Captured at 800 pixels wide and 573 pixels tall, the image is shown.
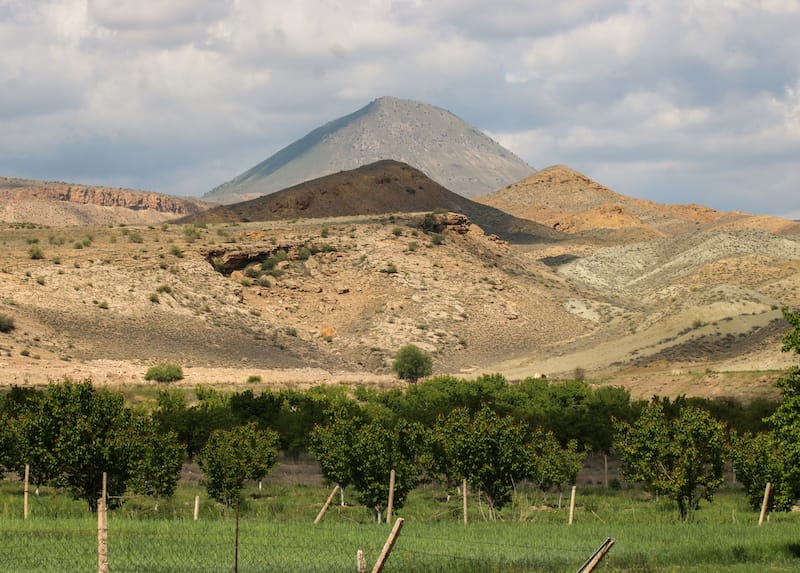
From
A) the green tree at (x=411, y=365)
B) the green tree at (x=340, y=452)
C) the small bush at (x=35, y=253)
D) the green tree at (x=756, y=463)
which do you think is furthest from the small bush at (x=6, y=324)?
the green tree at (x=756, y=463)

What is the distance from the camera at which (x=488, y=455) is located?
134 ft

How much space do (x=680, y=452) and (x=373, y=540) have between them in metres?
12.9

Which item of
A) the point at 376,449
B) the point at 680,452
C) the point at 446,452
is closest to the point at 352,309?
the point at 446,452

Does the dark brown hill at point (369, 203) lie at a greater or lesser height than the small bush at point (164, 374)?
greater

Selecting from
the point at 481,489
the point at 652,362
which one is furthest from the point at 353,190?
the point at 481,489

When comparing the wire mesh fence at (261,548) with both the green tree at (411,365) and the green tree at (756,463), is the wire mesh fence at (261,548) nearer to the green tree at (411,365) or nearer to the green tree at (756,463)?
the green tree at (756,463)

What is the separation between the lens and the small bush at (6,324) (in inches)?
3159

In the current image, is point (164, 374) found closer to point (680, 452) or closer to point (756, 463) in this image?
point (756, 463)

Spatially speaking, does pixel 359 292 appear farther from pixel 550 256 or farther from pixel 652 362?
pixel 550 256

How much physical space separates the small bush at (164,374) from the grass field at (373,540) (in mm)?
33159

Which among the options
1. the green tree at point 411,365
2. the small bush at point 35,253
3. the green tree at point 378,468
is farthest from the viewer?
the small bush at point 35,253

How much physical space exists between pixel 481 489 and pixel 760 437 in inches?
423

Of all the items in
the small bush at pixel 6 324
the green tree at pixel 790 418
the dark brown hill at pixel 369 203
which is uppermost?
the dark brown hill at pixel 369 203

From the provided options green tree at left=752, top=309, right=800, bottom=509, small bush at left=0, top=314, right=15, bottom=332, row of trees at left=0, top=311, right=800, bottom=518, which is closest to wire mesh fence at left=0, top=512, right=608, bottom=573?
row of trees at left=0, top=311, right=800, bottom=518
